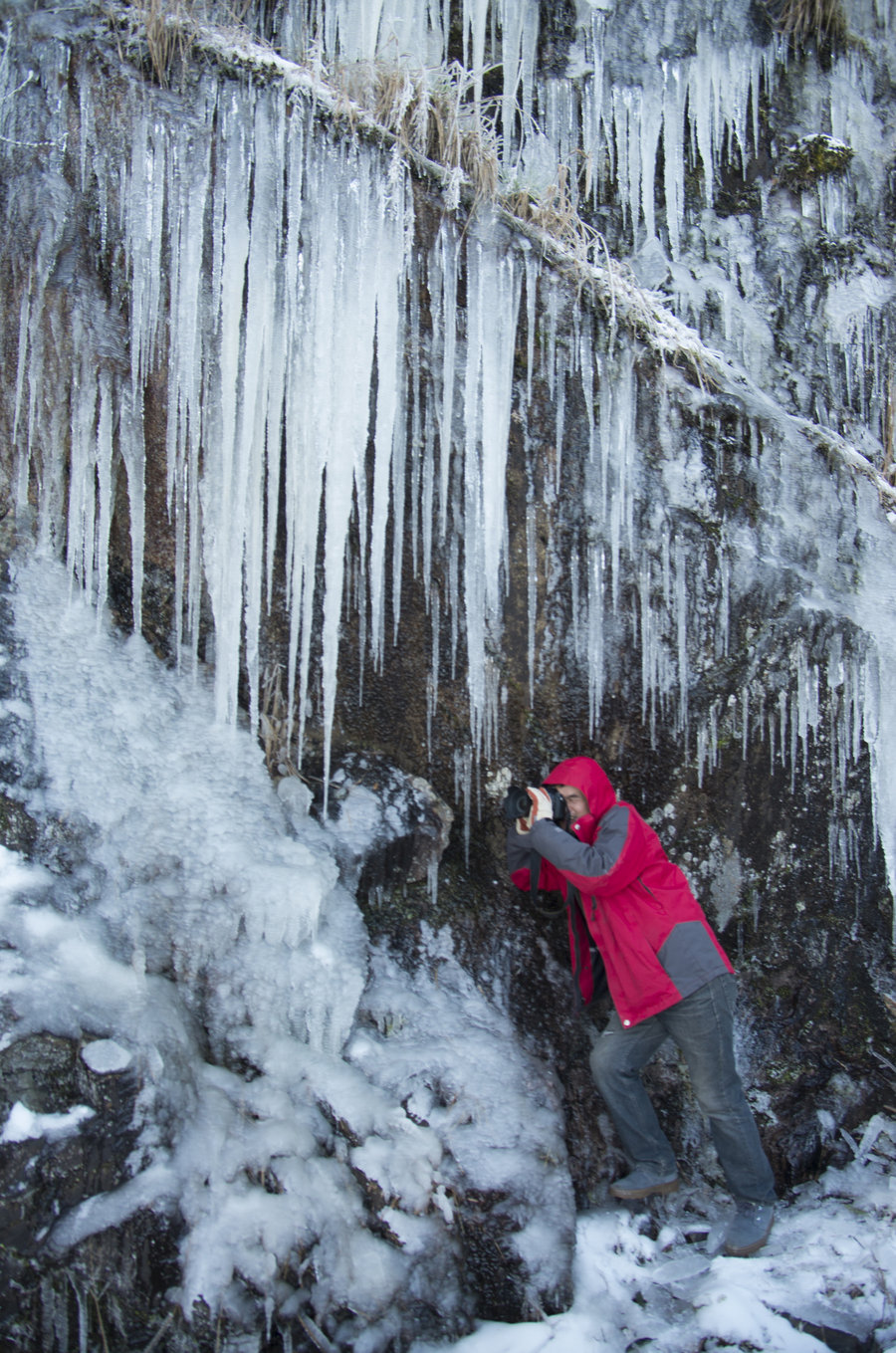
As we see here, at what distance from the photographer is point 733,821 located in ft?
12.8

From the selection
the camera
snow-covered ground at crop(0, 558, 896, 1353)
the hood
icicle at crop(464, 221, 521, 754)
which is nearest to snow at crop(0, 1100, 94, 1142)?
snow-covered ground at crop(0, 558, 896, 1353)

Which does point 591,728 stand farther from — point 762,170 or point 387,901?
point 762,170

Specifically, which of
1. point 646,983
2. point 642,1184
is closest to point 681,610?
point 646,983

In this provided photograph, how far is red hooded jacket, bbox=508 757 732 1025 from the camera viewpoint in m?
2.93

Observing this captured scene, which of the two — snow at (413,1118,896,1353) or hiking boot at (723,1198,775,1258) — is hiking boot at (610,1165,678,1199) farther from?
hiking boot at (723,1198,775,1258)

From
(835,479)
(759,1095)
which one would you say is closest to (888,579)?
(835,479)

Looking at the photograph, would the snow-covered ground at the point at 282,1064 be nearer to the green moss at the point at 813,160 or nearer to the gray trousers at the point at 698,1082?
the gray trousers at the point at 698,1082

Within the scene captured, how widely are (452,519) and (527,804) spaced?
126cm

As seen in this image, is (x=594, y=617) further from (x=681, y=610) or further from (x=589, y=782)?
(x=589, y=782)

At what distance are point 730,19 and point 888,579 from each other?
363cm

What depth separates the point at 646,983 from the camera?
9.66 feet

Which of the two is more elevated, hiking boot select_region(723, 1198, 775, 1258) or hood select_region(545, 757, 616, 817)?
hood select_region(545, 757, 616, 817)

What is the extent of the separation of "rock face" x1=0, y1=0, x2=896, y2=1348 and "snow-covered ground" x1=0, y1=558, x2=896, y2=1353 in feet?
0.58

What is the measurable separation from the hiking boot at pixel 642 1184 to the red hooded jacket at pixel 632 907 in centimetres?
63
